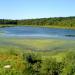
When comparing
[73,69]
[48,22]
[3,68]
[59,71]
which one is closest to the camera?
[73,69]

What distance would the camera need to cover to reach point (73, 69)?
1558 centimetres

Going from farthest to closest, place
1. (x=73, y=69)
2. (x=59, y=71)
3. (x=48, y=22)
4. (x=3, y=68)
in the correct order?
(x=48, y=22) → (x=3, y=68) → (x=59, y=71) → (x=73, y=69)

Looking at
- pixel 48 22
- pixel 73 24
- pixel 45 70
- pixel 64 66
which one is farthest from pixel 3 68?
pixel 48 22

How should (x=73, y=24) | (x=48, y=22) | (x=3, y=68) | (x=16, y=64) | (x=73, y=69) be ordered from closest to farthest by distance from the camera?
1. (x=73, y=69)
2. (x=3, y=68)
3. (x=16, y=64)
4. (x=73, y=24)
5. (x=48, y=22)

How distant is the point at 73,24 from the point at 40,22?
1953 inches

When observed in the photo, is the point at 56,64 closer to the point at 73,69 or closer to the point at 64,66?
the point at 64,66

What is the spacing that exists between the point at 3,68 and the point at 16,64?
166cm

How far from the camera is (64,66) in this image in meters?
16.9

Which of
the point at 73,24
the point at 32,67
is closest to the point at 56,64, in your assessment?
the point at 32,67

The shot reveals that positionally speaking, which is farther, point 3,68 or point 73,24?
point 73,24

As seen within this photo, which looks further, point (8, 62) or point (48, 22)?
point (48, 22)

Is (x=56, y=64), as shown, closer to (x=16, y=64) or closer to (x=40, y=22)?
(x=16, y=64)

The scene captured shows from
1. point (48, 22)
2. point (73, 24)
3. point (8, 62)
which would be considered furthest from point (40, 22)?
point (8, 62)

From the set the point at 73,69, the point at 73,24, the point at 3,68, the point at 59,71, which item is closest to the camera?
the point at 73,69
